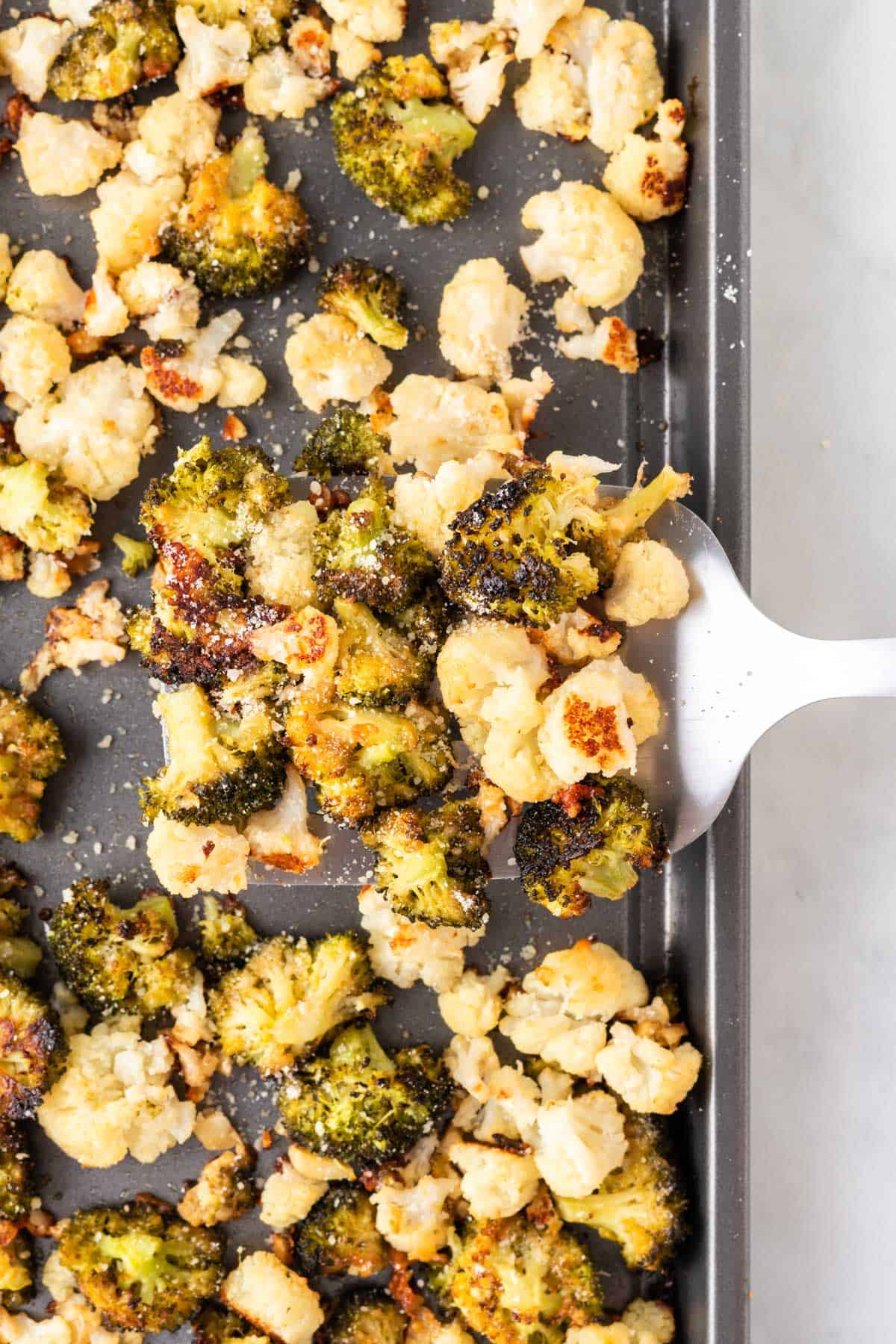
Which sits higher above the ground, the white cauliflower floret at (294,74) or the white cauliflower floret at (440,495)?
the white cauliflower floret at (294,74)

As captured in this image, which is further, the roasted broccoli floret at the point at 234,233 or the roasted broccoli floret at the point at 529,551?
the roasted broccoli floret at the point at 234,233

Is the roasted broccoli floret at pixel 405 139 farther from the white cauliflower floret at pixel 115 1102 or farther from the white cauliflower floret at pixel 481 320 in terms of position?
the white cauliflower floret at pixel 115 1102


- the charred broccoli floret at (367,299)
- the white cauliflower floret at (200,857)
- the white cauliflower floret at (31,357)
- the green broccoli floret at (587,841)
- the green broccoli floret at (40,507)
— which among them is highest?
the charred broccoli floret at (367,299)

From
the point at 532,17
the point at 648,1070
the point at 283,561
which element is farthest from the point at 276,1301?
the point at 532,17

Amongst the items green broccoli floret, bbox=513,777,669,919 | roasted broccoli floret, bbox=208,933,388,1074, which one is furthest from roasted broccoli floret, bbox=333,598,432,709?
roasted broccoli floret, bbox=208,933,388,1074

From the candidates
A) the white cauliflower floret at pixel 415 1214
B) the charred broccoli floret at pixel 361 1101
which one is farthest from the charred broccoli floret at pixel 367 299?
the white cauliflower floret at pixel 415 1214

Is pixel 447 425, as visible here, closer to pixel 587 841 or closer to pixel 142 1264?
pixel 587 841
